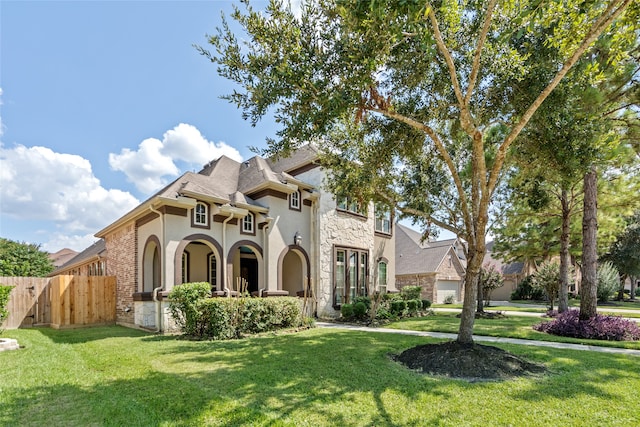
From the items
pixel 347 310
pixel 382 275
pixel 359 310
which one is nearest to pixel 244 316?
pixel 347 310

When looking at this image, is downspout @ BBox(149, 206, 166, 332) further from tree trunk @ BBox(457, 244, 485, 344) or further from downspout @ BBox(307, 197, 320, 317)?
tree trunk @ BBox(457, 244, 485, 344)

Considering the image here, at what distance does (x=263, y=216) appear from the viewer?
46.1ft

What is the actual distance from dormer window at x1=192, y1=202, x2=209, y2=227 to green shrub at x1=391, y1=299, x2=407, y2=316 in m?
8.82

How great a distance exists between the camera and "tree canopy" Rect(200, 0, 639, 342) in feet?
18.3

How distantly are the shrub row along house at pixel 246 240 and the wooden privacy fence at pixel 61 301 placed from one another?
606 mm

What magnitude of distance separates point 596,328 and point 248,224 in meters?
11.7

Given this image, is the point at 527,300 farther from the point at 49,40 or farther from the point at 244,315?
the point at 49,40

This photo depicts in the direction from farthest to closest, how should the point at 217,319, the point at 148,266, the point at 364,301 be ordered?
1. the point at 364,301
2. the point at 148,266
3. the point at 217,319

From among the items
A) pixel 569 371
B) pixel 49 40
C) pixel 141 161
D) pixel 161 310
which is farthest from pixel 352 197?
pixel 141 161

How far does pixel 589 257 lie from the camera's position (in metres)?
11.2

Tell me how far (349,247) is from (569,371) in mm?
10904

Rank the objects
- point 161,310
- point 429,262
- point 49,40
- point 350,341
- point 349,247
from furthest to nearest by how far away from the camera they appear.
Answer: point 429,262, point 349,247, point 161,310, point 49,40, point 350,341

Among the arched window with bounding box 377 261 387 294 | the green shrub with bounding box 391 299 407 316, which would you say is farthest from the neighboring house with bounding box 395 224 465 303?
the green shrub with bounding box 391 299 407 316

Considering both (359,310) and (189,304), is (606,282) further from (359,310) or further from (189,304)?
(189,304)
